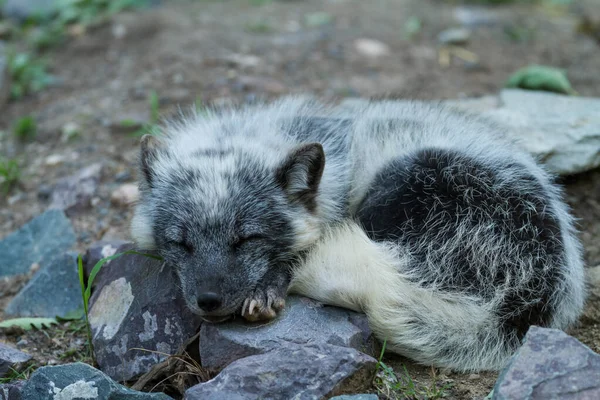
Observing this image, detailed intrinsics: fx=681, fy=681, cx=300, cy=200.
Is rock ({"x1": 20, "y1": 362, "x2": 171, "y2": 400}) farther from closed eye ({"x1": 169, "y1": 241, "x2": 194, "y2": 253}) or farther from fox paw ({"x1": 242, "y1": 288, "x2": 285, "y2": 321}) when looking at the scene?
closed eye ({"x1": 169, "y1": 241, "x2": 194, "y2": 253})

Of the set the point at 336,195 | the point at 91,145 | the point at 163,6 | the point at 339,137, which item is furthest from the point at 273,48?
the point at 336,195

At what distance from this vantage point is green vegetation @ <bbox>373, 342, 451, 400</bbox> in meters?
3.62

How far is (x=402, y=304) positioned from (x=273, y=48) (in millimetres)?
5425

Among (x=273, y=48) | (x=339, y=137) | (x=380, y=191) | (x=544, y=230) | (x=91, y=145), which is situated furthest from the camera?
(x=273, y=48)

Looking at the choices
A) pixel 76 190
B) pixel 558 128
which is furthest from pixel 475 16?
pixel 76 190

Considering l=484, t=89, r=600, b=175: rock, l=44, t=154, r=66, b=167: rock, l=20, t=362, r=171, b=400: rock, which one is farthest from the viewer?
l=44, t=154, r=66, b=167: rock

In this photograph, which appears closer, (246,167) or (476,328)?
(476,328)

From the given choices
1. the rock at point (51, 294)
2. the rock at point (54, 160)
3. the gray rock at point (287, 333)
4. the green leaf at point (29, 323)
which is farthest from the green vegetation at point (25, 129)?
Result: the gray rock at point (287, 333)

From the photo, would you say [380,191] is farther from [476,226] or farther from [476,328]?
[476,328]

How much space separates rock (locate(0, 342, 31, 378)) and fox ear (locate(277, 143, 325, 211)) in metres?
1.86

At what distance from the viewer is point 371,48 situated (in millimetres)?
8758

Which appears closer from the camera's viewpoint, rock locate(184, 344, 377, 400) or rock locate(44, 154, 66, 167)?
rock locate(184, 344, 377, 400)

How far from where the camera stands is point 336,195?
→ 14.6 feet

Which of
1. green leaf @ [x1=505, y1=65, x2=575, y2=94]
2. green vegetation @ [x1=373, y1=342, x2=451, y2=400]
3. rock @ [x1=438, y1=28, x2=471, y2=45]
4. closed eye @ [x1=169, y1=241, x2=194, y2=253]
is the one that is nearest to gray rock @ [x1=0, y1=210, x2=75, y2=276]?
closed eye @ [x1=169, y1=241, x2=194, y2=253]
